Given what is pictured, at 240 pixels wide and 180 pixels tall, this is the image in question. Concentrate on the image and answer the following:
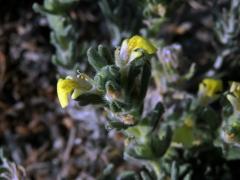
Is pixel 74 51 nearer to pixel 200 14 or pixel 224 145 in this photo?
pixel 224 145

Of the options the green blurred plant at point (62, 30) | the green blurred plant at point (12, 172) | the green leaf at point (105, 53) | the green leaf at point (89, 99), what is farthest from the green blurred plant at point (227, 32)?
the green blurred plant at point (12, 172)

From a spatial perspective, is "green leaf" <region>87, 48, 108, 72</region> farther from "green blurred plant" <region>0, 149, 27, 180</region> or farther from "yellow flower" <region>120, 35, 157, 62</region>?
"green blurred plant" <region>0, 149, 27, 180</region>

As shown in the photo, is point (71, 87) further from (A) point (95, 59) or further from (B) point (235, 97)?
(B) point (235, 97)

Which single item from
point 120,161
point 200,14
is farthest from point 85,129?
point 200,14

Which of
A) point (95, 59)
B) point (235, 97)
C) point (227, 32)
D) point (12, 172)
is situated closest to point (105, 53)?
point (95, 59)

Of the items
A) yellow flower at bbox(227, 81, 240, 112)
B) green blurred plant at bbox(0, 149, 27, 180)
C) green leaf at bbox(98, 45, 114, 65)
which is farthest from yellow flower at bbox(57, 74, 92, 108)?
yellow flower at bbox(227, 81, 240, 112)

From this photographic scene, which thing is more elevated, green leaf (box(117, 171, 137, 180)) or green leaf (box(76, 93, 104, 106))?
green leaf (box(76, 93, 104, 106))
